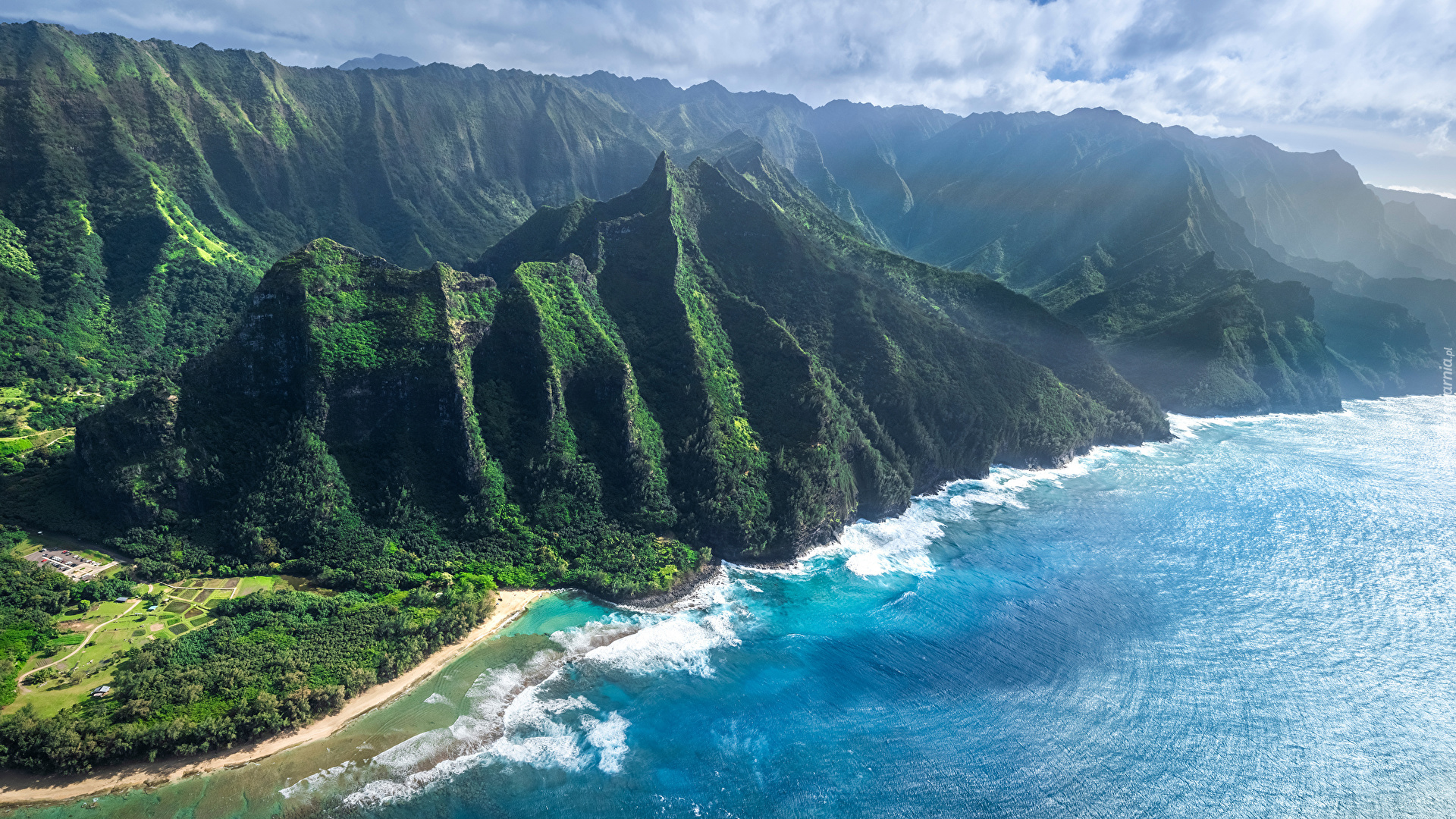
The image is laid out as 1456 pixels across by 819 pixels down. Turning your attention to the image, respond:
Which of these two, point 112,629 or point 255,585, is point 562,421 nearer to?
point 255,585

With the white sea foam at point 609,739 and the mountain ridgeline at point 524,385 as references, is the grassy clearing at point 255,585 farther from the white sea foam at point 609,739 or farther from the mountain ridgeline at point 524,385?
the white sea foam at point 609,739

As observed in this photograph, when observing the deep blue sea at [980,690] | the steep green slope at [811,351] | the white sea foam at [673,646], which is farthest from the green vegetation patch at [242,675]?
the steep green slope at [811,351]

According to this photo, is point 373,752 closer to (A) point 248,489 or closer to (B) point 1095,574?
(A) point 248,489

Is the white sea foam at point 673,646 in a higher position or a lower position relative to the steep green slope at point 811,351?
lower

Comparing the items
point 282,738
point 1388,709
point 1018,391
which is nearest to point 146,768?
point 282,738

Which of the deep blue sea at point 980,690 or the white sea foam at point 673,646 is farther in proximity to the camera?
the white sea foam at point 673,646

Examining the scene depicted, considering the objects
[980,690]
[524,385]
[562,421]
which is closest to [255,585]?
[524,385]
